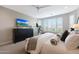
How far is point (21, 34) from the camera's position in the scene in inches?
61.6

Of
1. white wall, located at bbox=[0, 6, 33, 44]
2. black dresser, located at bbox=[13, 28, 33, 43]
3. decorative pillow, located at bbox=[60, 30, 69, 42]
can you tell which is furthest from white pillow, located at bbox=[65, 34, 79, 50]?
white wall, located at bbox=[0, 6, 33, 44]

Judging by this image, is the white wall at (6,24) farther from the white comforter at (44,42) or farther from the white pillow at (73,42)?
the white pillow at (73,42)

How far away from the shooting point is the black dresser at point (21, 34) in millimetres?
1512

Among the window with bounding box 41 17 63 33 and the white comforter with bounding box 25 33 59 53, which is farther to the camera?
the window with bounding box 41 17 63 33

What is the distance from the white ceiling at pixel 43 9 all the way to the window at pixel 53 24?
0.32 feet

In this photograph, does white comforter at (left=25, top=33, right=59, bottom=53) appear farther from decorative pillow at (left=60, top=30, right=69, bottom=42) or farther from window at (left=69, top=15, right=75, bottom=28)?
window at (left=69, top=15, right=75, bottom=28)

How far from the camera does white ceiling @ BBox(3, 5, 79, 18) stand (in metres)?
1.52

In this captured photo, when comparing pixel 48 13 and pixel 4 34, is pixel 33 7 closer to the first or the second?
pixel 48 13

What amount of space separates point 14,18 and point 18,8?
0.19 m

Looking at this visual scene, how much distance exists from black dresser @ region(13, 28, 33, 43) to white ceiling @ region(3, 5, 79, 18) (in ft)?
0.99

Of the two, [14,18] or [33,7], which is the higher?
[33,7]

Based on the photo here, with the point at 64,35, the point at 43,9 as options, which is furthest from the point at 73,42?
the point at 43,9
